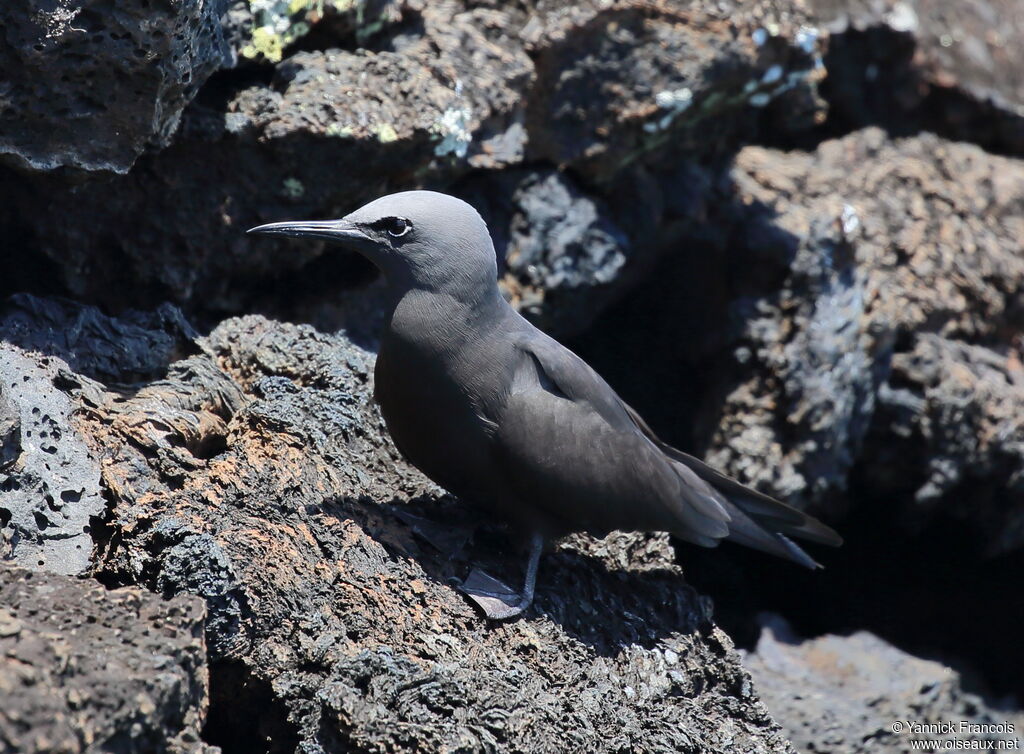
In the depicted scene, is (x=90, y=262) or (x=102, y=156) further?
(x=90, y=262)

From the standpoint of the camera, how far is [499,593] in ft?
11.9

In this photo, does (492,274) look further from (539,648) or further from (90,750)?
(90,750)

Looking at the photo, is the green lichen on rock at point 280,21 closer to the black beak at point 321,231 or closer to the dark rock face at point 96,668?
the black beak at point 321,231

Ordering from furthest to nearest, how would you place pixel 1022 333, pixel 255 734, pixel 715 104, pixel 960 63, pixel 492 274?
1. pixel 960 63
2. pixel 1022 333
3. pixel 715 104
4. pixel 492 274
5. pixel 255 734

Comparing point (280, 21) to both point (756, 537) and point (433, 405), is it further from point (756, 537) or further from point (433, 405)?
point (756, 537)

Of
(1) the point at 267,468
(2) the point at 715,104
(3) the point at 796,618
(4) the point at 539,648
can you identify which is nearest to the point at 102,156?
(1) the point at 267,468

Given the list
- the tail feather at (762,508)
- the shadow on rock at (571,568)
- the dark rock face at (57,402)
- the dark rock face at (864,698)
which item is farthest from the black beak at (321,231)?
the dark rock face at (864,698)

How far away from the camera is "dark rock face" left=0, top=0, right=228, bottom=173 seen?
341 centimetres

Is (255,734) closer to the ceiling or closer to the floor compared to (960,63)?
closer to the floor

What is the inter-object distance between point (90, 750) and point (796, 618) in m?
4.29

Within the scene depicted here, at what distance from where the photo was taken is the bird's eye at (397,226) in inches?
144

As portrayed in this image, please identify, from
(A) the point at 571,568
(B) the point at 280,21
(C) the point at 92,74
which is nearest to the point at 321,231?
(C) the point at 92,74

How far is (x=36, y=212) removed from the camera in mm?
4035

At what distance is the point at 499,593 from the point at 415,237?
49.3 inches
